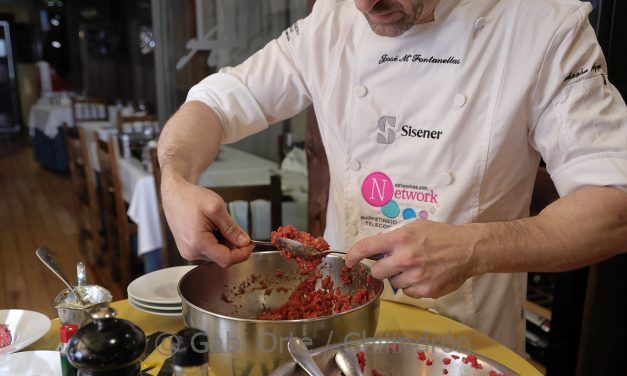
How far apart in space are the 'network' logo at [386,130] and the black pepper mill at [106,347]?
0.92 metres

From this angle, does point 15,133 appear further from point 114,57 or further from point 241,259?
point 241,259

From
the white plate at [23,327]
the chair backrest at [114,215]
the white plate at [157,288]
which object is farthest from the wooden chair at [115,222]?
the white plate at [23,327]

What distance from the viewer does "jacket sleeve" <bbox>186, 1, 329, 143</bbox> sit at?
4.93 ft

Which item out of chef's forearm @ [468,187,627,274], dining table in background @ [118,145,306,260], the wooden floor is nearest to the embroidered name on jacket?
chef's forearm @ [468,187,627,274]

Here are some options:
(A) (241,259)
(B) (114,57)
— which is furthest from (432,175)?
(B) (114,57)

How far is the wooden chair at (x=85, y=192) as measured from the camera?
3984 millimetres

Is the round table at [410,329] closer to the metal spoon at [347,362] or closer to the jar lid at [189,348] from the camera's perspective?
the metal spoon at [347,362]

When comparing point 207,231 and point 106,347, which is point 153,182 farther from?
point 106,347

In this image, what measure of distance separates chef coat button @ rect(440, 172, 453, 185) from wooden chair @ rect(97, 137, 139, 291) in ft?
8.47

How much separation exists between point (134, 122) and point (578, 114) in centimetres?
436

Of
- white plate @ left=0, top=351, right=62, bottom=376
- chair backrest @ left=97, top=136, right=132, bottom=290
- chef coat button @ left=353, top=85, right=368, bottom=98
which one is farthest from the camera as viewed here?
chair backrest @ left=97, top=136, right=132, bottom=290

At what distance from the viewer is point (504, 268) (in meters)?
1.02

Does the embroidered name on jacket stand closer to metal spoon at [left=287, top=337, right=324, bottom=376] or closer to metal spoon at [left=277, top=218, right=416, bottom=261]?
metal spoon at [left=277, top=218, right=416, bottom=261]

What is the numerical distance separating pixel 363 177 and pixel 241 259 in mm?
475
